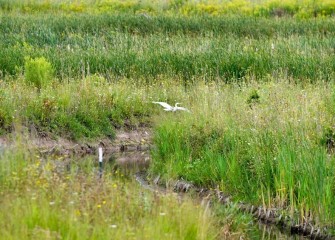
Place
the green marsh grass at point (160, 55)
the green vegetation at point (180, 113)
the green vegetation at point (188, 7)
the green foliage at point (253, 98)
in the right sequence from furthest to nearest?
the green vegetation at point (188, 7), the green marsh grass at point (160, 55), the green foliage at point (253, 98), the green vegetation at point (180, 113)

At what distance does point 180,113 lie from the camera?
1516 centimetres

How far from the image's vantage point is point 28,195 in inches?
285

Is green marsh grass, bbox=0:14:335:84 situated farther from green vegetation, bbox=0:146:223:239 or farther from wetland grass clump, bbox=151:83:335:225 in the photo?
green vegetation, bbox=0:146:223:239

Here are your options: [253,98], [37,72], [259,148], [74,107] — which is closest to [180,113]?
[253,98]

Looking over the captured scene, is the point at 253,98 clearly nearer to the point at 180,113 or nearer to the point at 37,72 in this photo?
the point at 180,113

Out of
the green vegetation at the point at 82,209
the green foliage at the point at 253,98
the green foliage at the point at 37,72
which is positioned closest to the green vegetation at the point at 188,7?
the green foliage at the point at 37,72

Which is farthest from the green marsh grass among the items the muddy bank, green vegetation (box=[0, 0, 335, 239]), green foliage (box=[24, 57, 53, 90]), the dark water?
the dark water

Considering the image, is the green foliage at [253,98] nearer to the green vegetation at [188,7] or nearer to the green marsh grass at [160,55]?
the green marsh grass at [160,55]

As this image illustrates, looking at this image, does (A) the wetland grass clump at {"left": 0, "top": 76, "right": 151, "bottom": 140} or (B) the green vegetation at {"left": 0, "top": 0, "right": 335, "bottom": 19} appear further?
(B) the green vegetation at {"left": 0, "top": 0, "right": 335, "bottom": 19}

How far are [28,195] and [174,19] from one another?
25361 millimetres

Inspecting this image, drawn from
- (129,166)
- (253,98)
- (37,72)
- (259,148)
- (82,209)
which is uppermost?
(82,209)

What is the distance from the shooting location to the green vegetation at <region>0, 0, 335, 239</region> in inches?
298

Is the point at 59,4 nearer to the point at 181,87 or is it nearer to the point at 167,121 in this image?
the point at 181,87

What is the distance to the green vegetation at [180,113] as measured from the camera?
7.58m
